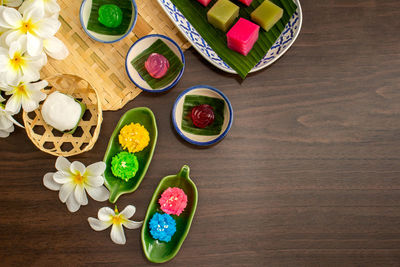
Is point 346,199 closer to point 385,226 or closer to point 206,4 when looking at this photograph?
point 385,226

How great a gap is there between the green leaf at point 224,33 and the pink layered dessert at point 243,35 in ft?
0.13

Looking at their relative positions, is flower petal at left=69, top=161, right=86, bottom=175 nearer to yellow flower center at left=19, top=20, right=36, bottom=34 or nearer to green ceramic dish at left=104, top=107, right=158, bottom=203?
green ceramic dish at left=104, top=107, right=158, bottom=203

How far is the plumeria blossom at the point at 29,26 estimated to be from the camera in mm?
1115

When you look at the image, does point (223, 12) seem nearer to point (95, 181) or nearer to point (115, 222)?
point (95, 181)

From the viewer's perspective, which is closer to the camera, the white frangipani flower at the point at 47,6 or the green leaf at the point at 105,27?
the white frangipani flower at the point at 47,6

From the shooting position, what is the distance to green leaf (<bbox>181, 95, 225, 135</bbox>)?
1.36 meters

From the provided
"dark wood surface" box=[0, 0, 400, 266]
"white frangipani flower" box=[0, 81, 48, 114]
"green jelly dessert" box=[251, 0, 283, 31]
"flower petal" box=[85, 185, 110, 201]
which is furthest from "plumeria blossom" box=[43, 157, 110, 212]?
"green jelly dessert" box=[251, 0, 283, 31]

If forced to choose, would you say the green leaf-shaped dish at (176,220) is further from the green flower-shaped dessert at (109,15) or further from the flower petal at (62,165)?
the green flower-shaped dessert at (109,15)

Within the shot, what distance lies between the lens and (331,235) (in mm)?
1354

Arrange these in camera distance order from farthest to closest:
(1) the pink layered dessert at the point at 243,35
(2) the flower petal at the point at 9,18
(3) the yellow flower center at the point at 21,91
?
(1) the pink layered dessert at the point at 243,35 → (3) the yellow flower center at the point at 21,91 → (2) the flower petal at the point at 9,18

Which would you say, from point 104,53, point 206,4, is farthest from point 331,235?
point 104,53

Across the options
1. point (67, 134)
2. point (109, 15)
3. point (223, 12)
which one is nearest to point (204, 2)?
point (223, 12)

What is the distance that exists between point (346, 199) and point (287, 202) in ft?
0.74

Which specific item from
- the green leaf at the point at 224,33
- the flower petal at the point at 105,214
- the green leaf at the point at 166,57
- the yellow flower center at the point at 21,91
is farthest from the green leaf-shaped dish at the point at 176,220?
the yellow flower center at the point at 21,91
